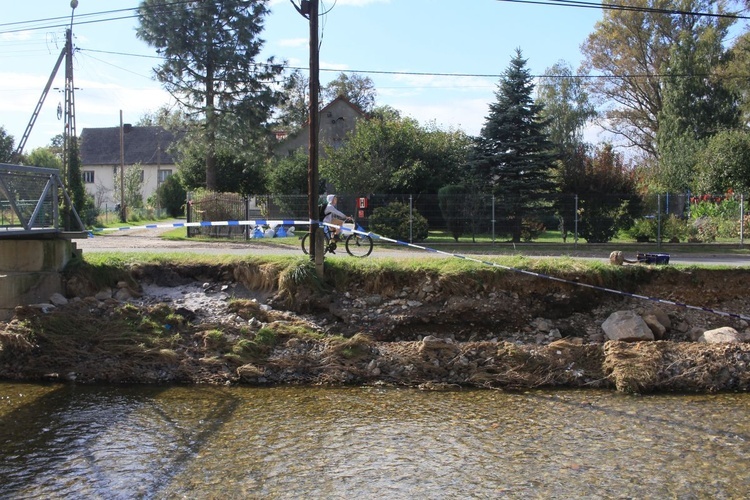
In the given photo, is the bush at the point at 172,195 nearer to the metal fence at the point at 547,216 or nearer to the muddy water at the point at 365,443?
the metal fence at the point at 547,216

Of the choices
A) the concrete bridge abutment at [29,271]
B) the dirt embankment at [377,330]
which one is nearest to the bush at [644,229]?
the dirt embankment at [377,330]

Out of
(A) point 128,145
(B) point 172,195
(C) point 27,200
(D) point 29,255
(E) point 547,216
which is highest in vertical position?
(A) point 128,145

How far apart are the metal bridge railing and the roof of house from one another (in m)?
51.8

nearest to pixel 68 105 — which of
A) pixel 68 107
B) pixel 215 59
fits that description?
pixel 68 107

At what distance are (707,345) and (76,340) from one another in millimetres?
10628

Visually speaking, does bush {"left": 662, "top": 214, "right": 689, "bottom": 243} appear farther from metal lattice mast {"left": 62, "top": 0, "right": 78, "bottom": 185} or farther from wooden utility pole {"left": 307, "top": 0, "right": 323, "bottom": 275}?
metal lattice mast {"left": 62, "top": 0, "right": 78, "bottom": 185}

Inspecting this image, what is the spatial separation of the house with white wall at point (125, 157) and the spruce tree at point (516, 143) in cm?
4239

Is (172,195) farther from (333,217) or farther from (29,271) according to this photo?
(29,271)

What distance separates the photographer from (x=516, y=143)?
2647cm

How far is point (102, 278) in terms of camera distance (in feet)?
42.7

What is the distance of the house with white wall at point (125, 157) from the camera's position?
206 feet

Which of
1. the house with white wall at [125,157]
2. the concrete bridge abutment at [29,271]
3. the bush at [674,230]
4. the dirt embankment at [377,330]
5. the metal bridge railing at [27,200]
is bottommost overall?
the dirt embankment at [377,330]

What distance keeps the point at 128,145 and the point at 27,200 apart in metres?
56.9

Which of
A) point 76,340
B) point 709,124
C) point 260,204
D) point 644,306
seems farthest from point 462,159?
point 76,340
